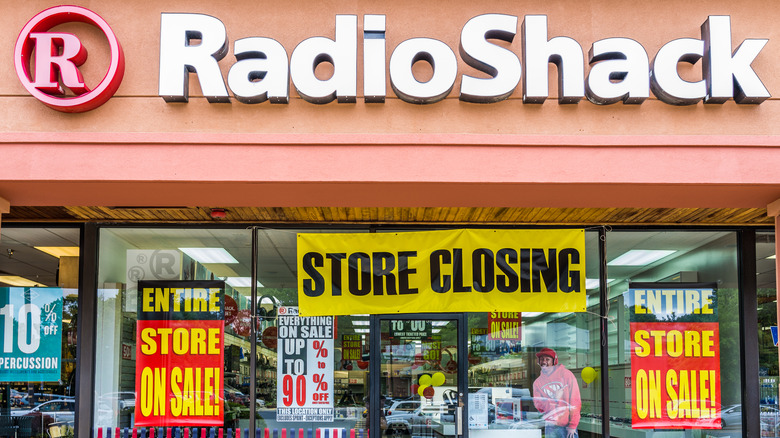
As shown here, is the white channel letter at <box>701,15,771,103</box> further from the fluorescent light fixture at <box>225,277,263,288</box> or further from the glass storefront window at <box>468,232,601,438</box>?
the fluorescent light fixture at <box>225,277,263,288</box>

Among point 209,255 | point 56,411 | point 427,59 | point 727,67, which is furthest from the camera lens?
point 209,255

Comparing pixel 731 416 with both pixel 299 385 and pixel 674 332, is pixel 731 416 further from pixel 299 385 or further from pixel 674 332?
pixel 299 385

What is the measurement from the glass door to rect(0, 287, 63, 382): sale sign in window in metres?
3.77

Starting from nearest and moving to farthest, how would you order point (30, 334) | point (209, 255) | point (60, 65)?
point (60, 65), point (30, 334), point (209, 255)

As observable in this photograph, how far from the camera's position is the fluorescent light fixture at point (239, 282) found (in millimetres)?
9188

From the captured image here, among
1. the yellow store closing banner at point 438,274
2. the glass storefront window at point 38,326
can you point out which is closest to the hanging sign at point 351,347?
the yellow store closing banner at point 438,274

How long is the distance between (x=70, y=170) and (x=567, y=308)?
18.1 ft

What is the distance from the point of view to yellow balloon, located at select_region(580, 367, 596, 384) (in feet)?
30.3

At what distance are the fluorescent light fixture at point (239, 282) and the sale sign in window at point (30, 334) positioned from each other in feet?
6.48

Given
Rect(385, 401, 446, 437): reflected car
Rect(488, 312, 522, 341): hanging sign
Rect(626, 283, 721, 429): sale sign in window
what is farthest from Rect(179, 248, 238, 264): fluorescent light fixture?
Rect(626, 283, 721, 429): sale sign in window

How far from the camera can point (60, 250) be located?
9.20 meters

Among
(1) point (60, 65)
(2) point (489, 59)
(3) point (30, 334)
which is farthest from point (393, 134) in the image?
(3) point (30, 334)

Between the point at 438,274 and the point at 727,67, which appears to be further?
the point at 438,274

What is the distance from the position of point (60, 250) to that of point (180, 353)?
188cm
